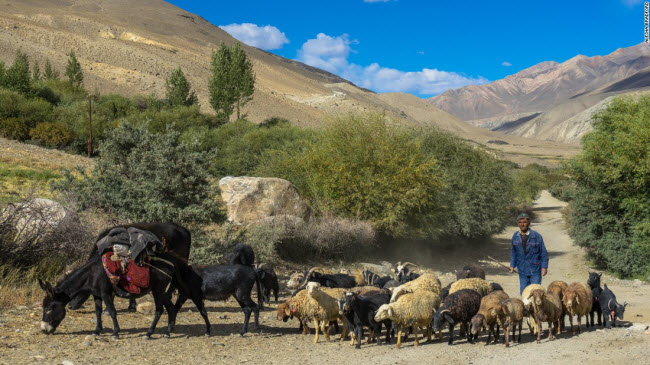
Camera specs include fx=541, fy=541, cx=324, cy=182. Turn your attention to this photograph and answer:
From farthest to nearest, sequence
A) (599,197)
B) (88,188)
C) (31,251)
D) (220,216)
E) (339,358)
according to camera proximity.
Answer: (599,197), (220,216), (88,188), (31,251), (339,358)

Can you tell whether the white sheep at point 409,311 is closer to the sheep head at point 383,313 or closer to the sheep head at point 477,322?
the sheep head at point 383,313

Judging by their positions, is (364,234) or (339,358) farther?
(364,234)

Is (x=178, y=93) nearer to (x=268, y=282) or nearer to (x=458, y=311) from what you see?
(x=268, y=282)

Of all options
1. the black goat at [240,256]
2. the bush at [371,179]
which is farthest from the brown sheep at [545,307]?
the bush at [371,179]

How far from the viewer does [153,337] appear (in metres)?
9.09

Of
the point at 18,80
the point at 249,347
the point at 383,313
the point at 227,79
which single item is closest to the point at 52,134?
the point at 18,80

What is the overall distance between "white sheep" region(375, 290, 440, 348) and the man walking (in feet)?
7.34

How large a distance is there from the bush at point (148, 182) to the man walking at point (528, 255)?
866 centimetres

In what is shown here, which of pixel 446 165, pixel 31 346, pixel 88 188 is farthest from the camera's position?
pixel 446 165

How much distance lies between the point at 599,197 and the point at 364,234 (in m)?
13.7

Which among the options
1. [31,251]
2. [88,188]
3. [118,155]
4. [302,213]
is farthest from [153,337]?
[302,213]

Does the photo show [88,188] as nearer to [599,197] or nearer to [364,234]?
Answer: [364,234]

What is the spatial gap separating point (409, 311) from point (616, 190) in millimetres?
22887

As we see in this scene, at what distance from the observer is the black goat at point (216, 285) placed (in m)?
9.52
